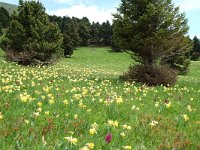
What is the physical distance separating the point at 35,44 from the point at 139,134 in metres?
26.5

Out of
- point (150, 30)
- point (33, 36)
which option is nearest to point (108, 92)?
point (150, 30)

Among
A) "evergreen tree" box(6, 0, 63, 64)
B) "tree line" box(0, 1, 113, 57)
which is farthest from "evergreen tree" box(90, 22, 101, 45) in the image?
"evergreen tree" box(6, 0, 63, 64)

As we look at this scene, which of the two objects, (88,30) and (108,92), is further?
(88,30)

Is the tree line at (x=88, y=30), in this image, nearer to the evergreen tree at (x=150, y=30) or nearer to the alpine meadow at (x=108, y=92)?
the alpine meadow at (x=108, y=92)

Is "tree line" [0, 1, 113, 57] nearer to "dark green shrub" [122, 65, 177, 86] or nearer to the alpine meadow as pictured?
the alpine meadow

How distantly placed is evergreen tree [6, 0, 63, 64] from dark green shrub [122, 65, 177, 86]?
1385 centimetres

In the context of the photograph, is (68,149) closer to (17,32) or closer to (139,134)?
(139,134)

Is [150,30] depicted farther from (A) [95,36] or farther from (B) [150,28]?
(A) [95,36]

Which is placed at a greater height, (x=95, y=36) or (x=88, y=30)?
(x=88, y=30)

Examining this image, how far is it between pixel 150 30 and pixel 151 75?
106 inches

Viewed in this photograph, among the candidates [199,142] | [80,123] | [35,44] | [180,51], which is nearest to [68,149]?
[80,123]

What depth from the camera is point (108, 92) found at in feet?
41.5

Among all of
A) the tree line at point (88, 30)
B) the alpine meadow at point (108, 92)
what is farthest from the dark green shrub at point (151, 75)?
the tree line at point (88, 30)

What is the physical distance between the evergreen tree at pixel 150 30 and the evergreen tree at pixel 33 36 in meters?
12.9
